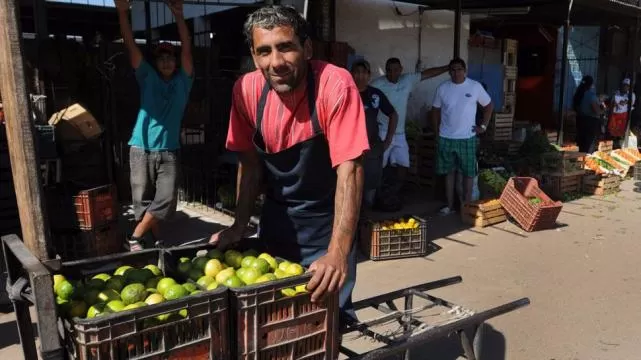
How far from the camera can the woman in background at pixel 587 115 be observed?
41.8 feet

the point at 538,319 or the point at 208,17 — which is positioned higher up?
the point at 208,17

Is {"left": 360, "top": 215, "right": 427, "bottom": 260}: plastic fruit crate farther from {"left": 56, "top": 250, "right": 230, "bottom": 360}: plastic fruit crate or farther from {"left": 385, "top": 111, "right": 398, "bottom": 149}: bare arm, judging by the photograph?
{"left": 56, "top": 250, "right": 230, "bottom": 360}: plastic fruit crate

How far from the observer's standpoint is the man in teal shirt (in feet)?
18.2

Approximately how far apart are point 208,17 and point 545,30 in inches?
380

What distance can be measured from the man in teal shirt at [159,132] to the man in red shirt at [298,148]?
9.26 ft

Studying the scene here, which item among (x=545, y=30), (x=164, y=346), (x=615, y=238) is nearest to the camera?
(x=164, y=346)

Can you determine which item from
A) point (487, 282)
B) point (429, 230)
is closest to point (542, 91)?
point (429, 230)

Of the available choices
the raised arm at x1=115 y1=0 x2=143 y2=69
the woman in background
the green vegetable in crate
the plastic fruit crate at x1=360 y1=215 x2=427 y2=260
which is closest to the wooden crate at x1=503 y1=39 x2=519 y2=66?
the woman in background

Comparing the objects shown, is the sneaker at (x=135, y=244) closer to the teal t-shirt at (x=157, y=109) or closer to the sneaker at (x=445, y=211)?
the teal t-shirt at (x=157, y=109)

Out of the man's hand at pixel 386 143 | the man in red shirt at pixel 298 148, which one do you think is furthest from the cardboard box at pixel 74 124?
the man in red shirt at pixel 298 148

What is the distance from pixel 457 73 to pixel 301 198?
5.52 m

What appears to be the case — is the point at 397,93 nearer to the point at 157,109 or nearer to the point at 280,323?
the point at 157,109

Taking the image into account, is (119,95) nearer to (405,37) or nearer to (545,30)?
(405,37)

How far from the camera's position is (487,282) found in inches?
226
